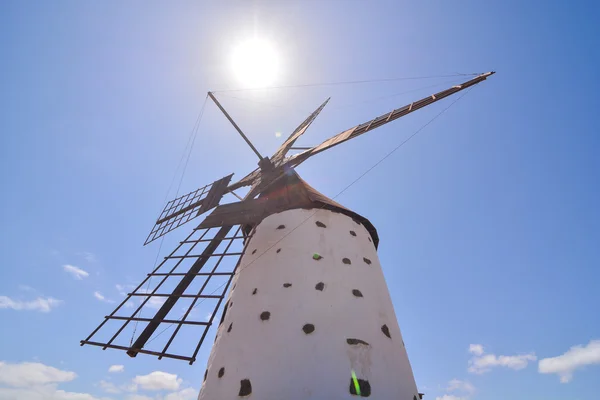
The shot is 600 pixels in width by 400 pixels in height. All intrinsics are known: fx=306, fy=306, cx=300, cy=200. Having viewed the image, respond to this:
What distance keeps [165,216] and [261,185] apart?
17.0ft

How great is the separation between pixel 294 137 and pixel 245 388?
1024 centimetres

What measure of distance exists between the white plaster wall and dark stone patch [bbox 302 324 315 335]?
0.08 m

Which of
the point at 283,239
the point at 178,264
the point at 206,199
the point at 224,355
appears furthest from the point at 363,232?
the point at 206,199

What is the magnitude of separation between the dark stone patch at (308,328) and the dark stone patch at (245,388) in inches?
54.0

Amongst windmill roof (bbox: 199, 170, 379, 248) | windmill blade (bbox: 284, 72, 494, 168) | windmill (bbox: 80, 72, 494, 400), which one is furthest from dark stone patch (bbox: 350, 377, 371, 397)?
windmill blade (bbox: 284, 72, 494, 168)

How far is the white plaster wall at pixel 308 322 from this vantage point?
5.50 m

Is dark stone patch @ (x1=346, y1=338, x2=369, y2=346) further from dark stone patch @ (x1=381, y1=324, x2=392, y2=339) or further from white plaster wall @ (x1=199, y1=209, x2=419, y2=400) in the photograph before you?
dark stone patch @ (x1=381, y1=324, x2=392, y2=339)

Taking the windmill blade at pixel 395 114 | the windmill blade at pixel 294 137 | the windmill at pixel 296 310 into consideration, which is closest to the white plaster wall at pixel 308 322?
the windmill at pixel 296 310

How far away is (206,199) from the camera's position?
41.3 feet

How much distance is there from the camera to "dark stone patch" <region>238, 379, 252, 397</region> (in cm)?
557

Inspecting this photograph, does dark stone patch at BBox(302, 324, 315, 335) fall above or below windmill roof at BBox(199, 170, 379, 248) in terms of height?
below

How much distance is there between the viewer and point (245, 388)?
5.64 m

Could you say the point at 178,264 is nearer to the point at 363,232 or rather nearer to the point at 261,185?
the point at 261,185

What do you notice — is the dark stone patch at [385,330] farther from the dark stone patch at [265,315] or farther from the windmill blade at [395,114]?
the windmill blade at [395,114]
